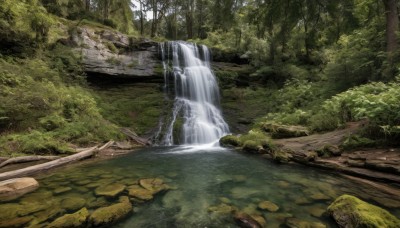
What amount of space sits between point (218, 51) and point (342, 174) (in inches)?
669

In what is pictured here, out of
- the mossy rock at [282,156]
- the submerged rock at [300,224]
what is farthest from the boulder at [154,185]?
the mossy rock at [282,156]

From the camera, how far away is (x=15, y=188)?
4.79 meters

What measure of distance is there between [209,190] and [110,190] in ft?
6.93

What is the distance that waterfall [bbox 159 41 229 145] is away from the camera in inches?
557

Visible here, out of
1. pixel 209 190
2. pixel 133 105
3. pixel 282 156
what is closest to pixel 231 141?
pixel 282 156

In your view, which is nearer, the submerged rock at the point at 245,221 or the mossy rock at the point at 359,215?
the mossy rock at the point at 359,215

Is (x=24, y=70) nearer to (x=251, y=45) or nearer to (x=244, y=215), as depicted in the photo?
(x=244, y=215)

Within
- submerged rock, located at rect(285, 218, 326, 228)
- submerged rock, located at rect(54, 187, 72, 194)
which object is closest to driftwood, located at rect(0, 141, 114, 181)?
submerged rock, located at rect(54, 187, 72, 194)

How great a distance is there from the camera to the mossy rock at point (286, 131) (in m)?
9.21

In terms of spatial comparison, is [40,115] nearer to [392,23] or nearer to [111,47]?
[111,47]

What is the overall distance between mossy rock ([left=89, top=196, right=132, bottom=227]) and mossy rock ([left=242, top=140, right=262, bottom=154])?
6394 millimetres

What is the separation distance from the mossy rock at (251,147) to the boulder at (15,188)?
7269 mm

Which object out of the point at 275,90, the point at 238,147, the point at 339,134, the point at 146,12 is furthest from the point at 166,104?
the point at 146,12

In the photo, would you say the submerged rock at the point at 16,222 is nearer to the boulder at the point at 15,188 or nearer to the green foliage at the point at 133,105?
the boulder at the point at 15,188
